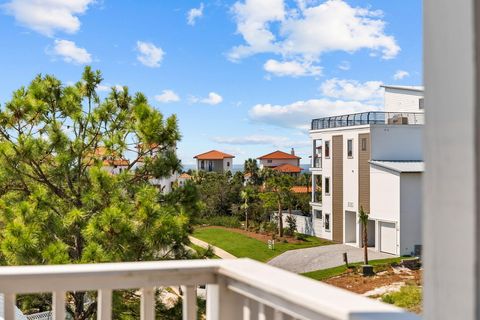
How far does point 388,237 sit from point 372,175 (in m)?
2.37

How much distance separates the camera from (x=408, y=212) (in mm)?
16844

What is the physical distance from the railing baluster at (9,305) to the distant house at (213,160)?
4507 cm

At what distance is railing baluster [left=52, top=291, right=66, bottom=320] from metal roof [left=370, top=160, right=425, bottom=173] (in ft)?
54.0

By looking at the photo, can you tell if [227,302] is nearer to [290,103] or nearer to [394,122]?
[394,122]

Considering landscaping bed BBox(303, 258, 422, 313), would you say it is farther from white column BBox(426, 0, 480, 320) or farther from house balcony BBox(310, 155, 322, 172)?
white column BBox(426, 0, 480, 320)

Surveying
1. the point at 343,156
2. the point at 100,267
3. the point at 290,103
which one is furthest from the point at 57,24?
the point at 100,267

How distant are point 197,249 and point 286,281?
6.35 metres

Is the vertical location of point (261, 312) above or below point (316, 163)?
below

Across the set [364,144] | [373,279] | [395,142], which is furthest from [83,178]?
[395,142]

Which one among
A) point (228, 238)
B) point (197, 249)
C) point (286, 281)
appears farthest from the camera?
point (228, 238)

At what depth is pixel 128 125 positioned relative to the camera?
758cm

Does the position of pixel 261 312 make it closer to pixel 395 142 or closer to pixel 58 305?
pixel 58 305

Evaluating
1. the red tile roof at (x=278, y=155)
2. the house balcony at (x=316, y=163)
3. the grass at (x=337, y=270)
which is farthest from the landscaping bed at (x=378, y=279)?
the red tile roof at (x=278, y=155)

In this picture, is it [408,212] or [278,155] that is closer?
[408,212]
